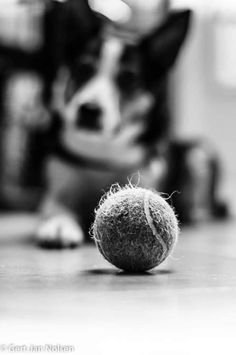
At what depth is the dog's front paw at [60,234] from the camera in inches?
81.4

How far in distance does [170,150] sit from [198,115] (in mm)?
1830

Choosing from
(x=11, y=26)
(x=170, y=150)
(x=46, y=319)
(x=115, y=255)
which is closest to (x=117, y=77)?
(x=170, y=150)

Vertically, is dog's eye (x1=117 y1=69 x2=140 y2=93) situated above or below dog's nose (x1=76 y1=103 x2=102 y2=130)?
above

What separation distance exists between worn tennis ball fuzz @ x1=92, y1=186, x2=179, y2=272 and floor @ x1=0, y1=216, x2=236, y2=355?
2.0 inches

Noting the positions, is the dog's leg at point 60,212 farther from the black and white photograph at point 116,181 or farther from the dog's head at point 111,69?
the dog's head at point 111,69

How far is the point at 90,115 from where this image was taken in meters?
2.45

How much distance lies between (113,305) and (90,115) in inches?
54.2

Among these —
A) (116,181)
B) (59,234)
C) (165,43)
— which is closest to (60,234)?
(59,234)

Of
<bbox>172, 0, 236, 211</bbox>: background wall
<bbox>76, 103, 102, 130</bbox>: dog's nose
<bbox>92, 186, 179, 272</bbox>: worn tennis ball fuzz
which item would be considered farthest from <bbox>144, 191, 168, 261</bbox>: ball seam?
<bbox>172, 0, 236, 211</bbox>: background wall

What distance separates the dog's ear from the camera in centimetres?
248

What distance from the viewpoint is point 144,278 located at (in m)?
1.49

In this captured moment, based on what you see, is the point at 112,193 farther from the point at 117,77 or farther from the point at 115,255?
the point at 117,77

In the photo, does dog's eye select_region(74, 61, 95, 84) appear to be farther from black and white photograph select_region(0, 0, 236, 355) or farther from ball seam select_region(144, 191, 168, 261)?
ball seam select_region(144, 191, 168, 261)

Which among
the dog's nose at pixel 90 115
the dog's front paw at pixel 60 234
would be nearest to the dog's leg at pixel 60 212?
the dog's front paw at pixel 60 234
